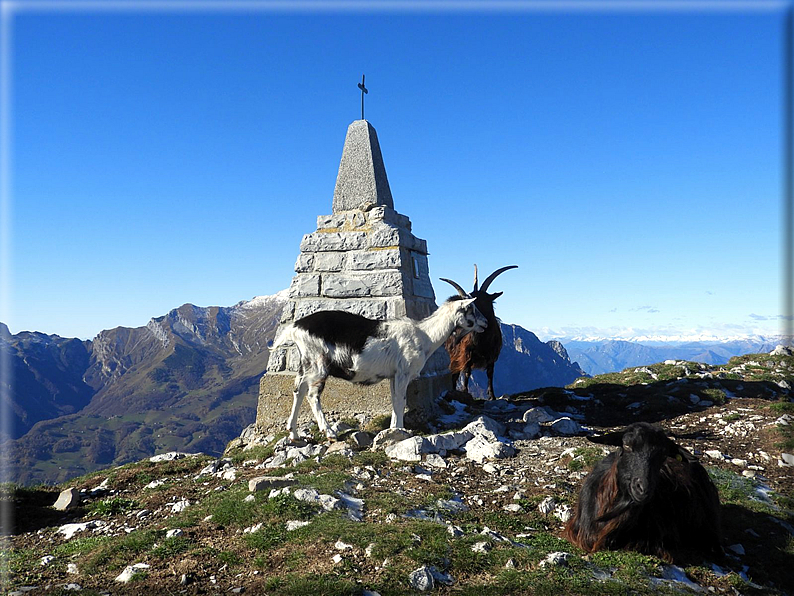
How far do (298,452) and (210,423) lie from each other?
648 feet

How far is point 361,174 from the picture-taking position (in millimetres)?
12438

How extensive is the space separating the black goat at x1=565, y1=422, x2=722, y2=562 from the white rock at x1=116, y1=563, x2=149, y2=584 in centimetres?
457

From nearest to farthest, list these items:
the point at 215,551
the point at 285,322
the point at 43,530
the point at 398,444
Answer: the point at 215,551
the point at 43,530
the point at 398,444
the point at 285,322

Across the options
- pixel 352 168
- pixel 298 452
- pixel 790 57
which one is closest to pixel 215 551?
pixel 298 452

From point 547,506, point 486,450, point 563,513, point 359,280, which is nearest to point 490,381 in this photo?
point 359,280

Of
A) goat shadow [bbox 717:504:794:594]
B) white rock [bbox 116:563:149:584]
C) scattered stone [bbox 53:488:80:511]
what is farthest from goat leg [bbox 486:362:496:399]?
white rock [bbox 116:563:149:584]

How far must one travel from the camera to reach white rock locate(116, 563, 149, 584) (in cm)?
484

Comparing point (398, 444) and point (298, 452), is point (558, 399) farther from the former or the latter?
point (298, 452)

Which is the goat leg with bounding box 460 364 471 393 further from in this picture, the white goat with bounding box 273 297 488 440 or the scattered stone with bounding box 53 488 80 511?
the scattered stone with bounding box 53 488 80 511

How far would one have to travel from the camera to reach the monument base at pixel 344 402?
10836 millimetres

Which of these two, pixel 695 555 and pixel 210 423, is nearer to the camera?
pixel 695 555

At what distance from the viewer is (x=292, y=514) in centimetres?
598

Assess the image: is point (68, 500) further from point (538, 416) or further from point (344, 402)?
point (538, 416)

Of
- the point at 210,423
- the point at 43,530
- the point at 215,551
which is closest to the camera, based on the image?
the point at 215,551
